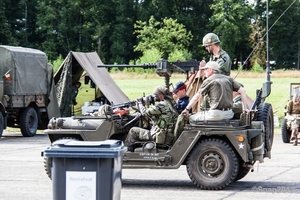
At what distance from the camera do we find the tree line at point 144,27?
8700cm

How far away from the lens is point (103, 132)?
42.5ft

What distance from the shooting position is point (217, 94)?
12.4 m

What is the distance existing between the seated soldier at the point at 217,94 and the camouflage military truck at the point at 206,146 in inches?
4.2

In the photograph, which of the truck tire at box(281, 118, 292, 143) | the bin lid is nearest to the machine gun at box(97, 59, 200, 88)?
the bin lid

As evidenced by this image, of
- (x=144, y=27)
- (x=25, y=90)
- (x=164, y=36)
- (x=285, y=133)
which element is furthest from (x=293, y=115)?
(x=144, y=27)

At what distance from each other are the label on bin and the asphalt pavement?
3428mm

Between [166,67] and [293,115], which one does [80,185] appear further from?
[293,115]

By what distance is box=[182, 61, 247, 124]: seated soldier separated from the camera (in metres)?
12.3

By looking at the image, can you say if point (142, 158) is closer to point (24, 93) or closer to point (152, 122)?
point (152, 122)

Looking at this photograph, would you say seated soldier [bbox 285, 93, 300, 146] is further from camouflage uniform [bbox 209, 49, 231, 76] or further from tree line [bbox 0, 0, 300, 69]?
tree line [bbox 0, 0, 300, 69]

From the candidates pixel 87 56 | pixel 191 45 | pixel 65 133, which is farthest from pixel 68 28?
pixel 65 133

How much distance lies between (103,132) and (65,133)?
59cm

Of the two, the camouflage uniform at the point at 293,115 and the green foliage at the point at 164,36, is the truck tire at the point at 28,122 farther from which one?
the green foliage at the point at 164,36

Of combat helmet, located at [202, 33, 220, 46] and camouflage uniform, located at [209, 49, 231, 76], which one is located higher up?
combat helmet, located at [202, 33, 220, 46]
